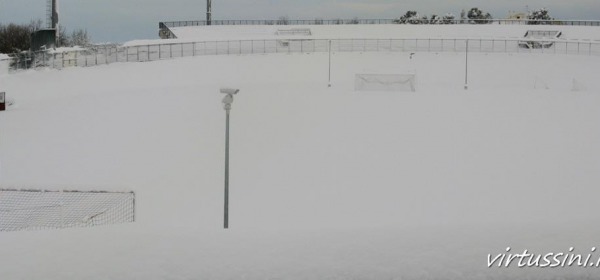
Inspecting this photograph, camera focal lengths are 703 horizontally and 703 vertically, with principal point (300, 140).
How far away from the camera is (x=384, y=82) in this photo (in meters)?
45.1

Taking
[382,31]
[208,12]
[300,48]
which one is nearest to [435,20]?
[382,31]

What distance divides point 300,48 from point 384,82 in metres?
14.4

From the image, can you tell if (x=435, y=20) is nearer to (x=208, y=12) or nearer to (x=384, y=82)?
(x=208, y=12)

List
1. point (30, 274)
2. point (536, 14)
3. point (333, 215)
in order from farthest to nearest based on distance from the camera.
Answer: point (536, 14), point (333, 215), point (30, 274)

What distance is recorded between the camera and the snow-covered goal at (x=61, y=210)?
1876cm

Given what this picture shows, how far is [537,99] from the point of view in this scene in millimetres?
40844

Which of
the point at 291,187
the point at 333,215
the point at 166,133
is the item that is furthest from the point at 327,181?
the point at 166,133

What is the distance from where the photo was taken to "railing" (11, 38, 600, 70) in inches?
1928

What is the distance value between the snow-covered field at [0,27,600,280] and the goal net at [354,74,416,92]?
5.29ft

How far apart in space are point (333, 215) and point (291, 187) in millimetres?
3746

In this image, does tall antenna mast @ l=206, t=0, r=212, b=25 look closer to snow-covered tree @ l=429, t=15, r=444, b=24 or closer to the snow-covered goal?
snow-covered tree @ l=429, t=15, r=444, b=24

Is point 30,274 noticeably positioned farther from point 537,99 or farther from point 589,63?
point 589,63

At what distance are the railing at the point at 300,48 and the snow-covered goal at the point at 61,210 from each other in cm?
2513

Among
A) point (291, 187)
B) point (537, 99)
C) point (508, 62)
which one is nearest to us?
point (291, 187)
